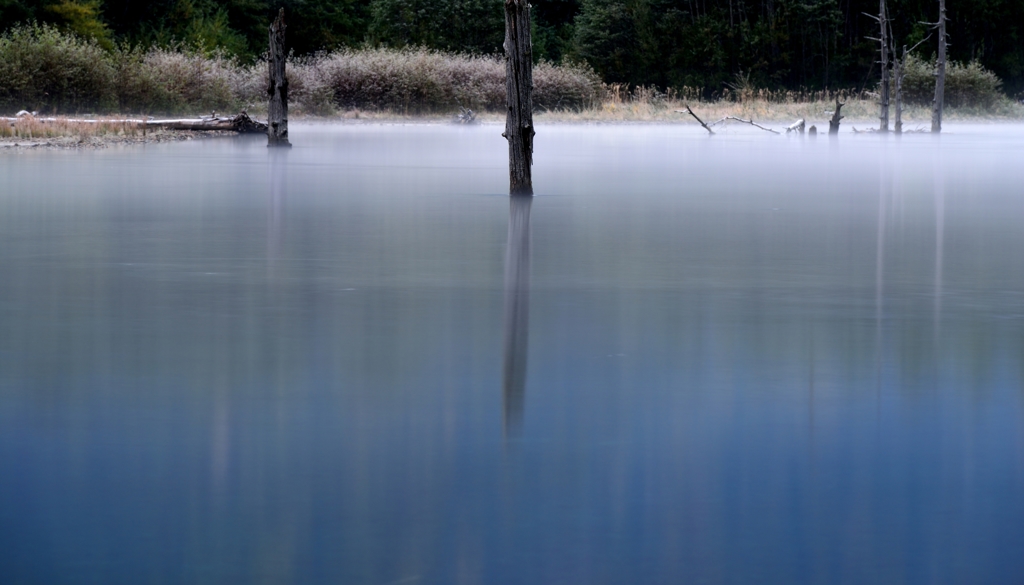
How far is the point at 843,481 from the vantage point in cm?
388

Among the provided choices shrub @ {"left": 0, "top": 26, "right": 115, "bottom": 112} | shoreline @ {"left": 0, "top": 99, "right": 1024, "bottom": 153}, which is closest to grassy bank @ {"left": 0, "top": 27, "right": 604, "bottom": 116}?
shrub @ {"left": 0, "top": 26, "right": 115, "bottom": 112}

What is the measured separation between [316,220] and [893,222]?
4.61 metres

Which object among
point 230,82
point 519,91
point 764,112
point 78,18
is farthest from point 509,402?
point 78,18

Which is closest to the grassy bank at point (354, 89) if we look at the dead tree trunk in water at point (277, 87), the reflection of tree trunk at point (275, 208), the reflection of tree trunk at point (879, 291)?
the dead tree trunk in water at point (277, 87)

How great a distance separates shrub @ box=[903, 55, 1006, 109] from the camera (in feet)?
173

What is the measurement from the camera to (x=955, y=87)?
53.1 meters

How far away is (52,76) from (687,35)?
35117 mm

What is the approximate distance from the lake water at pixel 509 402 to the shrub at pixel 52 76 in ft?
87.6

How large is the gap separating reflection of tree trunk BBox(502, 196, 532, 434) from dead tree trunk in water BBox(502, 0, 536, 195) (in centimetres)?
287

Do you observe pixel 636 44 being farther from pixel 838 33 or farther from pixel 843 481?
pixel 843 481

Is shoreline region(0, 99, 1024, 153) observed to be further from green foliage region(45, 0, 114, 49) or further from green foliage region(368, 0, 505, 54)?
green foliage region(368, 0, 505, 54)

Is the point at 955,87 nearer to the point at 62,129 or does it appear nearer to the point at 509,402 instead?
the point at 62,129

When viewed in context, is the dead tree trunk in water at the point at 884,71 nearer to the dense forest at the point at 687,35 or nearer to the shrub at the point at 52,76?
the shrub at the point at 52,76

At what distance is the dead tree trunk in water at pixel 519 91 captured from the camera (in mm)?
14641
